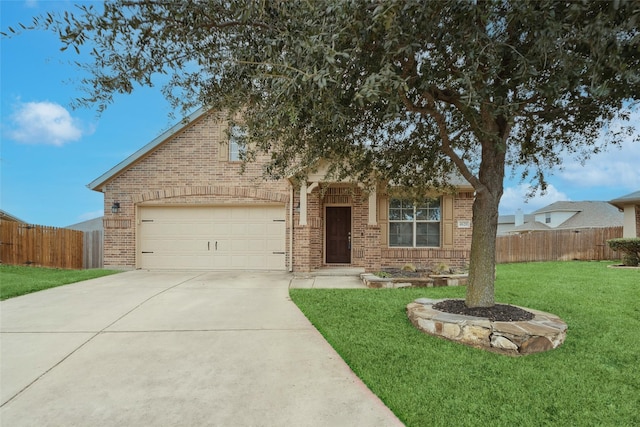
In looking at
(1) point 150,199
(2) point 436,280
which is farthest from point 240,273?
(2) point 436,280

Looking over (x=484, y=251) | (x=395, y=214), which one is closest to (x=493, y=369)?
(x=484, y=251)

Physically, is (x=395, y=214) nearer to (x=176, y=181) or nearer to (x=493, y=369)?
(x=176, y=181)

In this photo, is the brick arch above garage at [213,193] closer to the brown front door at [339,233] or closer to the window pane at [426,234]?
the brown front door at [339,233]

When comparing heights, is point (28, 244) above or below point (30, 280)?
above

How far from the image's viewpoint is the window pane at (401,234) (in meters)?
12.1

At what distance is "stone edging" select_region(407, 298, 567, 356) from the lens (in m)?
4.42

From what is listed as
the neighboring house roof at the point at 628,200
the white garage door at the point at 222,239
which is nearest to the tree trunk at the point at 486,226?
the white garage door at the point at 222,239

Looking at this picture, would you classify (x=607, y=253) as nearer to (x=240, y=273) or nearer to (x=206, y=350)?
(x=240, y=273)

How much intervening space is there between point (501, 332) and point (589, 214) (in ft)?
102

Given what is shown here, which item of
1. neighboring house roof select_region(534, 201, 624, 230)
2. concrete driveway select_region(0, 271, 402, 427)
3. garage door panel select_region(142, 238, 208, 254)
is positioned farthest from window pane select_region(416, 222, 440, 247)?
neighboring house roof select_region(534, 201, 624, 230)

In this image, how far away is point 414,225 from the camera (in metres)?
12.1

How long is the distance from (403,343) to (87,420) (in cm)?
340

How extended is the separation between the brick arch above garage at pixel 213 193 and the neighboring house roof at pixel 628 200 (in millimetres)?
15074

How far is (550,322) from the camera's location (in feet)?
16.0
